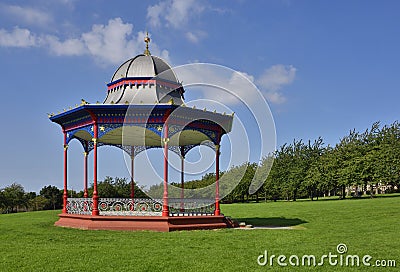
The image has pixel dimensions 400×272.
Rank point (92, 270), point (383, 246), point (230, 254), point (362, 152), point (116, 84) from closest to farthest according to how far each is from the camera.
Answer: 1. point (92, 270)
2. point (230, 254)
3. point (383, 246)
4. point (116, 84)
5. point (362, 152)

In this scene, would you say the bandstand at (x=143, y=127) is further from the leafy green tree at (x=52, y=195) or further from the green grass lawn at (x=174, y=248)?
the leafy green tree at (x=52, y=195)

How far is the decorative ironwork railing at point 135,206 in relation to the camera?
56.1ft

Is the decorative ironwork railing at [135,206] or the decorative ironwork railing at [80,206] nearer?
the decorative ironwork railing at [135,206]

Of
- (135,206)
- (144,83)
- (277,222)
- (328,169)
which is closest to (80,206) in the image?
(135,206)

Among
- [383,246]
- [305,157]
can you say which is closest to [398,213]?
[383,246]

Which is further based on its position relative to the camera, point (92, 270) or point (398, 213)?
point (398, 213)

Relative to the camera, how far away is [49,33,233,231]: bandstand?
16328mm

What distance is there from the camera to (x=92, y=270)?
30.0 ft

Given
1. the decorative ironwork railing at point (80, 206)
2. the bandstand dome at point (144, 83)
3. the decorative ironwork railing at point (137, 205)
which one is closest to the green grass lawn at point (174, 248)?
the decorative ironwork railing at point (80, 206)

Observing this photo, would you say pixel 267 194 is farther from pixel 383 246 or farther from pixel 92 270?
pixel 92 270

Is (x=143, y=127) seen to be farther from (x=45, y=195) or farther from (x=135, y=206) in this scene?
(x=45, y=195)

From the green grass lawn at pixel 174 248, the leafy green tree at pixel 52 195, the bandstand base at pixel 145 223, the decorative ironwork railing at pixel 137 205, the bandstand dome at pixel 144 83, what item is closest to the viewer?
the green grass lawn at pixel 174 248

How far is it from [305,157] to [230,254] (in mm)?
50273

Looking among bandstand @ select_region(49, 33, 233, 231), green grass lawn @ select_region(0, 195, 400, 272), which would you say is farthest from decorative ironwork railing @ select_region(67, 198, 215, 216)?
green grass lawn @ select_region(0, 195, 400, 272)
